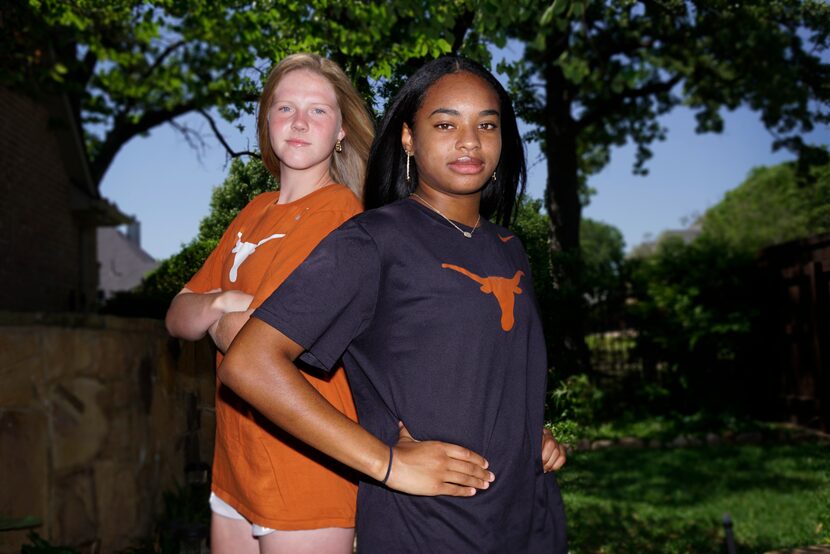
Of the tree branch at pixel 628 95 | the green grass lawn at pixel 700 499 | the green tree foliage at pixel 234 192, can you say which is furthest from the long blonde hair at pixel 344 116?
the tree branch at pixel 628 95

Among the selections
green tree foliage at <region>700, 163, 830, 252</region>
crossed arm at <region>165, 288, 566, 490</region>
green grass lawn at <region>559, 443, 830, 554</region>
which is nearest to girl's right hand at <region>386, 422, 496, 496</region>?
crossed arm at <region>165, 288, 566, 490</region>

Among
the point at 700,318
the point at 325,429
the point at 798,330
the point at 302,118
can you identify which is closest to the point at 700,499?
the point at 798,330

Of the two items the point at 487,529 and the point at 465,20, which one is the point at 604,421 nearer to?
the point at 465,20

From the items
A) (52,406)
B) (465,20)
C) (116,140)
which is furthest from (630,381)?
(116,140)

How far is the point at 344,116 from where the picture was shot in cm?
217

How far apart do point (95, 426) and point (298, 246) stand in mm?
2272

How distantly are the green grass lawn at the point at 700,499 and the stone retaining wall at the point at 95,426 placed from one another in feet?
9.04

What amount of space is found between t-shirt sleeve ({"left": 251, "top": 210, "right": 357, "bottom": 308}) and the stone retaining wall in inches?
48.9

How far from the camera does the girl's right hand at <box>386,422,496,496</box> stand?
1.59 metres

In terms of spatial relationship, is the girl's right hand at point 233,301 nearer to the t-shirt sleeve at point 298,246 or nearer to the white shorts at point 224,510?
the t-shirt sleeve at point 298,246

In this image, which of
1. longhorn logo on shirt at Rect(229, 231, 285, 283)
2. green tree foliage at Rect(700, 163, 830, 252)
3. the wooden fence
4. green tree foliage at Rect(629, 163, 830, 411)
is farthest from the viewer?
green tree foliage at Rect(700, 163, 830, 252)

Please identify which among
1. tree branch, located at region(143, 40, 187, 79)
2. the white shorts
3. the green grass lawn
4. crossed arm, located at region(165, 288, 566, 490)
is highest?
tree branch, located at region(143, 40, 187, 79)

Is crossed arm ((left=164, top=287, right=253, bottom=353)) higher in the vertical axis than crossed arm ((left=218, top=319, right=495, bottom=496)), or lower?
higher

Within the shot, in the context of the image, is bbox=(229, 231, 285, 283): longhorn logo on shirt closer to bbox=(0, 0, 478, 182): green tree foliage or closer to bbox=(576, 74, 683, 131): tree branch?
bbox=(0, 0, 478, 182): green tree foliage
